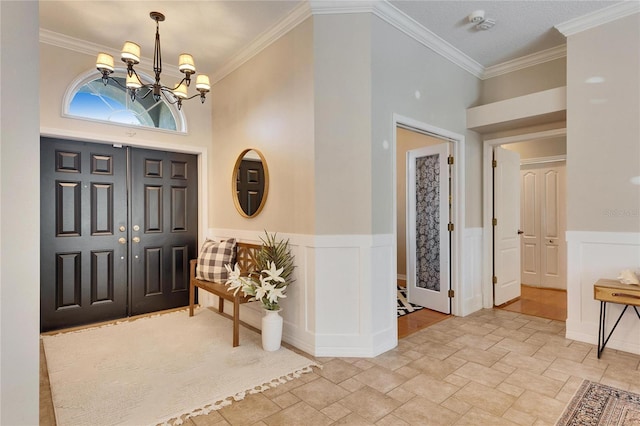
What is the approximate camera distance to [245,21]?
3.21 meters

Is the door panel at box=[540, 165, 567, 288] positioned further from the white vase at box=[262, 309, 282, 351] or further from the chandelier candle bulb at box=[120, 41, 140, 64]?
the chandelier candle bulb at box=[120, 41, 140, 64]

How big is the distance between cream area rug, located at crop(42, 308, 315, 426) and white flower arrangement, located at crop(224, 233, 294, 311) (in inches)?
19.1

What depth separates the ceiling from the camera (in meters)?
2.96

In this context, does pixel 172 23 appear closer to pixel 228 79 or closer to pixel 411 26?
pixel 228 79

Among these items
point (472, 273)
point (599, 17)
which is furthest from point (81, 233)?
point (599, 17)

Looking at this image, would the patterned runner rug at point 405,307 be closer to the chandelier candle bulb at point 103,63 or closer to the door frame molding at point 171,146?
the door frame molding at point 171,146

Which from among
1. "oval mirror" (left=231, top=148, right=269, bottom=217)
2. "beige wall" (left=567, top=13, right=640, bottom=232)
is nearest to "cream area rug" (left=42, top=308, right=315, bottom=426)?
"oval mirror" (left=231, top=148, right=269, bottom=217)

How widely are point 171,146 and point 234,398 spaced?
10.2 ft

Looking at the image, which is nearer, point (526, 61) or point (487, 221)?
point (526, 61)

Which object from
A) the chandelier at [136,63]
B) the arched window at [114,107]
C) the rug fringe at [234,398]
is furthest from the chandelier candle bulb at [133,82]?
the rug fringe at [234,398]

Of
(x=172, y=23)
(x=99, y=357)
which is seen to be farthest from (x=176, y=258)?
(x=172, y=23)

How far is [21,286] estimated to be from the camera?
1.03 metres

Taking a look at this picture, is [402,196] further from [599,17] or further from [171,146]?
[171,146]

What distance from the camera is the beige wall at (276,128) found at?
3.01m
